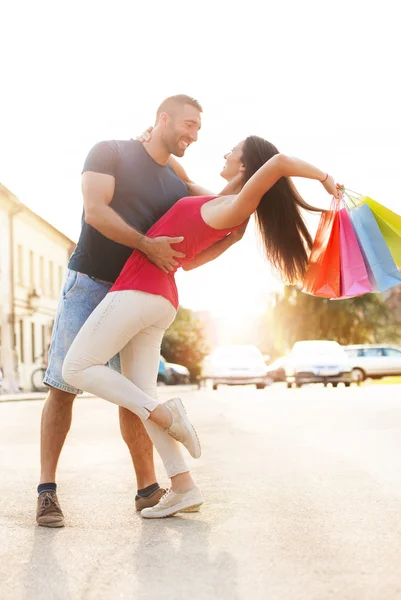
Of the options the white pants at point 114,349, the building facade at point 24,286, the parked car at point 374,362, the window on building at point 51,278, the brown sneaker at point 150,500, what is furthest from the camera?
the window on building at point 51,278

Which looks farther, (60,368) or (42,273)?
(42,273)

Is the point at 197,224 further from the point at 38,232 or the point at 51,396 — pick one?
the point at 38,232

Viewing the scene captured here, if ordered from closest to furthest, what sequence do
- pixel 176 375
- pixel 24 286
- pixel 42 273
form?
pixel 24 286 → pixel 42 273 → pixel 176 375

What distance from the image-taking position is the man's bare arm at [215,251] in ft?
16.6

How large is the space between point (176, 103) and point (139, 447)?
177 cm

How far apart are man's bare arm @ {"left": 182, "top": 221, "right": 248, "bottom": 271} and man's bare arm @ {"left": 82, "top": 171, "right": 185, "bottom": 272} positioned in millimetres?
291

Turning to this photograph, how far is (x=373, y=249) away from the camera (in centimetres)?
503

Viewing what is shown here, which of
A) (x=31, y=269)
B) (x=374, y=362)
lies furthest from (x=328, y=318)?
(x=31, y=269)

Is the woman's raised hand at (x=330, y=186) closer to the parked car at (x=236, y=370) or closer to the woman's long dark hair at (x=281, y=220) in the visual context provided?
the woman's long dark hair at (x=281, y=220)

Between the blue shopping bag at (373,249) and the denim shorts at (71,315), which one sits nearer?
the blue shopping bag at (373,249)

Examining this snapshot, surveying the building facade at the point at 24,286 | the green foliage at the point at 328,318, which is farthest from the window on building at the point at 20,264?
the green foliage at the point at 328,318

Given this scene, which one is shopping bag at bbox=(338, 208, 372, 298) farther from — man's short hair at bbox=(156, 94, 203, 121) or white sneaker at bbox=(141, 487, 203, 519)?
white sneaker at bbox=(141, 487, 203, 519)

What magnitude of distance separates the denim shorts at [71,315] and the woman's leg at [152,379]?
0.69ft

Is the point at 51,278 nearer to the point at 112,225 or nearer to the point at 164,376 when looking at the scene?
the point at 164,376
